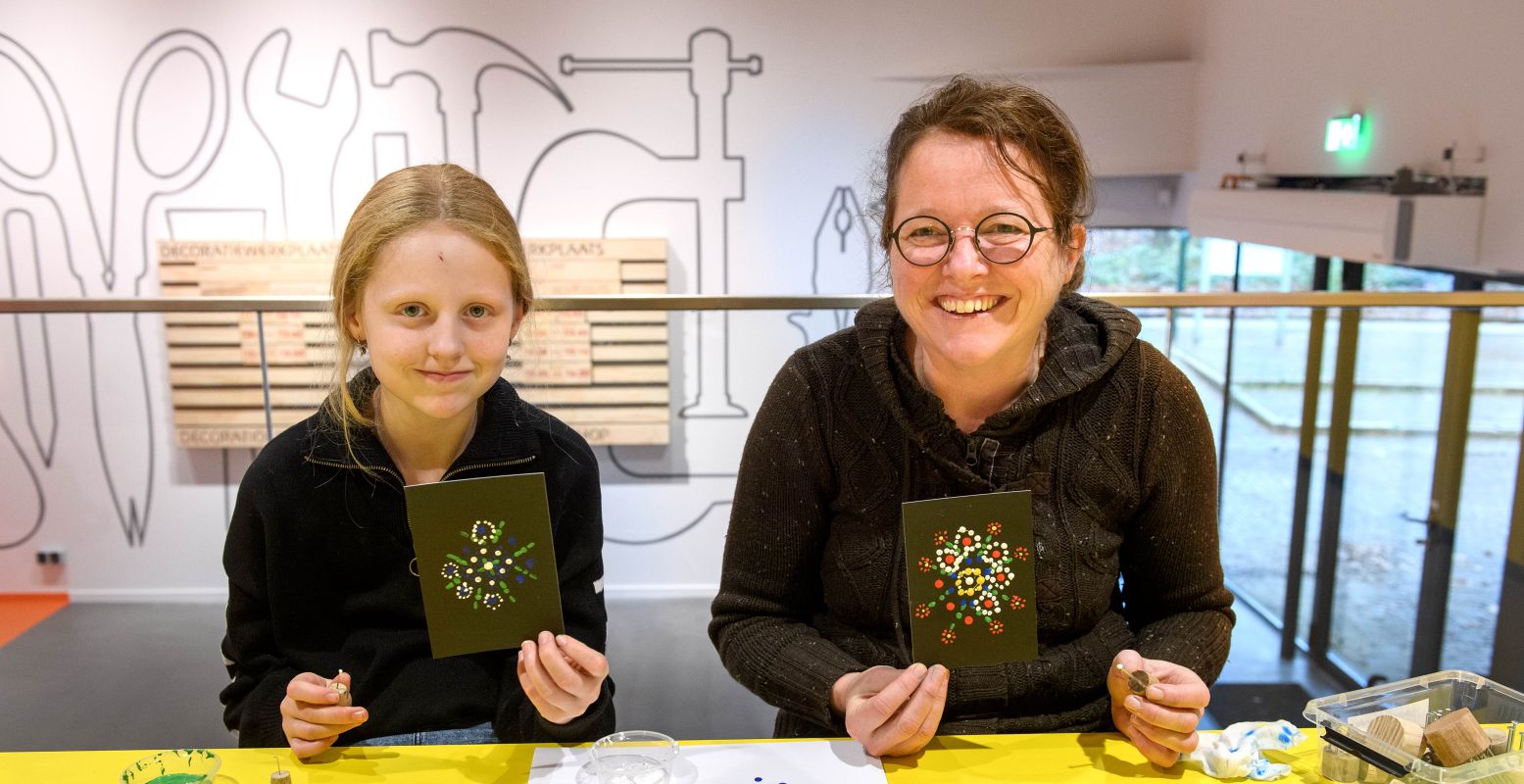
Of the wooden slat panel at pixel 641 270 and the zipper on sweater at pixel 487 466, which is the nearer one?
the zipper on sweater at pixel 487 466

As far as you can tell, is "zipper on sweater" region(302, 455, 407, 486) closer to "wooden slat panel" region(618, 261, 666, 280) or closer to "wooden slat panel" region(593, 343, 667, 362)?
"wooden slat panel" region(593, 343, 667, 362)

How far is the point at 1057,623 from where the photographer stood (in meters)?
1.19

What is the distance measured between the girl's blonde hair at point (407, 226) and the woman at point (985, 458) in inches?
14.7

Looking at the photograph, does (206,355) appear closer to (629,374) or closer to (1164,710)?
(629,374)

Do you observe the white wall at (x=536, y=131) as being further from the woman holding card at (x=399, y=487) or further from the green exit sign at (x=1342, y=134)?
the woman holding card at (x=399, y=487)

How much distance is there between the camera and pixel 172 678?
9.41ft

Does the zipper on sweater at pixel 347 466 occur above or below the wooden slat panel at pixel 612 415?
above

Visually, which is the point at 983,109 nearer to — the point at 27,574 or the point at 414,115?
the point at 414,115

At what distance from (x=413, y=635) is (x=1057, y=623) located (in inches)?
29.9

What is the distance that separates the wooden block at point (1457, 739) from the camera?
964 millimetres

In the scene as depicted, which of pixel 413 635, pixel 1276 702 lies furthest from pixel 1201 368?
pixel 413 635

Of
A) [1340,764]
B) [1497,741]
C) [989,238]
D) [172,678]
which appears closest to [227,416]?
[172,678]

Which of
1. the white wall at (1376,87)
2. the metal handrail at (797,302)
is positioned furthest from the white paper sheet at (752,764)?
the white wall at (1376,87)

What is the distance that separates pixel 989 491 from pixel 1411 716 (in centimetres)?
48
